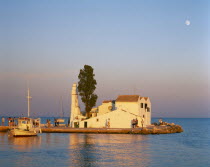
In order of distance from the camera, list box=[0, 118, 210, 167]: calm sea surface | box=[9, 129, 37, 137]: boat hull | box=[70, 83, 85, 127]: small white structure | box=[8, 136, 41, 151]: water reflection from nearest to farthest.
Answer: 1. box=[0, 118, 210, 167]: calm sea surface
2. box=[8, 136, 41, 151]: water reflection
3. box=[9, 129, 37, 137]: boat hull
4. box=[70, 83, 85, 127]: small white structure

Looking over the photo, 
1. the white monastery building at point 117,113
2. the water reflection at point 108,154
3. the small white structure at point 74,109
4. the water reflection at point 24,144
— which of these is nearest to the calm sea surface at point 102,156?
the water reflection at point 108,154

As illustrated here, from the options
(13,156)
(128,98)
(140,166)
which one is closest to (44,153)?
(13,156)

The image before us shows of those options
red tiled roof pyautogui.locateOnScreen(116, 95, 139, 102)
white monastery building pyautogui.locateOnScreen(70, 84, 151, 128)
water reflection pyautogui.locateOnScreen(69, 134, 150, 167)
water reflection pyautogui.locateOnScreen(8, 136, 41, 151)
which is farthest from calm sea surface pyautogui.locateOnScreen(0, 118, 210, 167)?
red tiled roof pyautogui.locateOnScreen(116, 95, 139, 102)

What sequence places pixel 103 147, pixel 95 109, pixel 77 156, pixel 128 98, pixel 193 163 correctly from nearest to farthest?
pixel 193 163, pixel 77 156, pixel 103 147, pixel 128 98, pixel 95 109

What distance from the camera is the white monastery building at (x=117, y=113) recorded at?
70.2 m

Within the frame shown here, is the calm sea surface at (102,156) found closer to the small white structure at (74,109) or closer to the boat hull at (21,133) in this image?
the boat hull at (21,133)

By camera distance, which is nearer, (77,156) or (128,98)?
(77,156)

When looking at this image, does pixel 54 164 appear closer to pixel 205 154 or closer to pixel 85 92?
pixel 205 154

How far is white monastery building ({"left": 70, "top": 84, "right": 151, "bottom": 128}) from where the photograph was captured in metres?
70.2

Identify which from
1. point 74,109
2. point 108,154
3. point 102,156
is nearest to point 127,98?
point 74,109

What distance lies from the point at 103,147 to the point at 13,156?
1220 centimetres

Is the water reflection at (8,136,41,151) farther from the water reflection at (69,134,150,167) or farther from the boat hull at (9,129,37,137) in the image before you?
the water reflection at (69,134,150,167)

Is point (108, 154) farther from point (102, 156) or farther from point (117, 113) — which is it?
point (117, 113)

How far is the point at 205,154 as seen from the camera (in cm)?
4200
